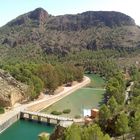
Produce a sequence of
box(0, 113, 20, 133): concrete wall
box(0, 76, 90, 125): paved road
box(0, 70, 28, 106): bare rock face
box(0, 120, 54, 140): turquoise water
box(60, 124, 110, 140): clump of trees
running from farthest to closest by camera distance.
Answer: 1. box(0, 70, 28, 106): bare rock face
2. box(0, 76, 90, 125): paved road
3. box(0, 113, 20, 133): concrete wall
4. box(0, 120, 54, 140): turquoise water
5. box(60, 124, 110, 140): clump of trees

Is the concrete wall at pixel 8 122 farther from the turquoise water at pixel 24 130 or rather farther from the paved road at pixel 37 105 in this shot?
the turquoise water at pixel 24 130

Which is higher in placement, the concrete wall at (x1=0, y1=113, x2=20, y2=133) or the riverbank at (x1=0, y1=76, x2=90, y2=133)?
the riverbank at (x1=0, y1=76, x2=90, y2=133)

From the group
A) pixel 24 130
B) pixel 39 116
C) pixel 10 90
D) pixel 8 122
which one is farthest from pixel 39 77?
pixel 24 130

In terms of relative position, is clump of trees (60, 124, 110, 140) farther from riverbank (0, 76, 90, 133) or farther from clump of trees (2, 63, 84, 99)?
clump of trees (2, 63, 84, 99)

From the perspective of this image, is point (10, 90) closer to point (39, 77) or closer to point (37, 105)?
point (37, 105)

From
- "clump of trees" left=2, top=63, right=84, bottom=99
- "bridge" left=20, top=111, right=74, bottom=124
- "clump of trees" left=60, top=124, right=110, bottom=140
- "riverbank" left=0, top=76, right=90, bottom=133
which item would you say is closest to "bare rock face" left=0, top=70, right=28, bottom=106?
"clump of trees" left=2, top=63, right=84, bottom=99
